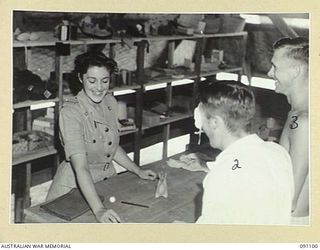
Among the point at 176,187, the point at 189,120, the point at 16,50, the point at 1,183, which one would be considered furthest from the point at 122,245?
the point at 189,120

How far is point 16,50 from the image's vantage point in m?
2.59

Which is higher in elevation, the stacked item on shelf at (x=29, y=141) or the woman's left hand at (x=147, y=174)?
the woman's left hand at (x=147, y=174)

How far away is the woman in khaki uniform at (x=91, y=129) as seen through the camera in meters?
1.76

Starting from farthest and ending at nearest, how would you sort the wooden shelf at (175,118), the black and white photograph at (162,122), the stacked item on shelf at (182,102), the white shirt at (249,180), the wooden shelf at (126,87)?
the stacked item on shelf at (182,102)
the wooden shelf at (175,118)
the wooden shelf at (126,87)
the black and white photograph at (162,122)
the white shirt at (249,180)

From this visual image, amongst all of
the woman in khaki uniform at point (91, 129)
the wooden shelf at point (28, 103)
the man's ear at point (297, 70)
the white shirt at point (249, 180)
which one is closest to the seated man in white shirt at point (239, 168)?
the white shirt at point (249, 180)

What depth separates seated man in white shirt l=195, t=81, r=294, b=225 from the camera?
4.24 feet

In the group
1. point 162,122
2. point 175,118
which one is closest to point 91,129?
point 162,122

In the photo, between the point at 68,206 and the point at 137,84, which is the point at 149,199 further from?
the point at 137,84

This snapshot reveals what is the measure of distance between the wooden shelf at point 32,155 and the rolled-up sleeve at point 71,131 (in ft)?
2.81

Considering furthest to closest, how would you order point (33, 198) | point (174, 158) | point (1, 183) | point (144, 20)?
1. point (144, 20)
2. point (33, 198)
3. point (174, 158)
4. point (1, 183)

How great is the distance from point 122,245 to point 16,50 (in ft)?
5.04

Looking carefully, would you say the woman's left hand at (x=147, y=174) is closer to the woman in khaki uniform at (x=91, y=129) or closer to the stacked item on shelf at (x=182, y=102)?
the woman in khaki uniform at (x=91, y=129)

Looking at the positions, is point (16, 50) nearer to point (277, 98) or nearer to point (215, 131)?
point (215, 131)

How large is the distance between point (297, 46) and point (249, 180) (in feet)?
1.86
